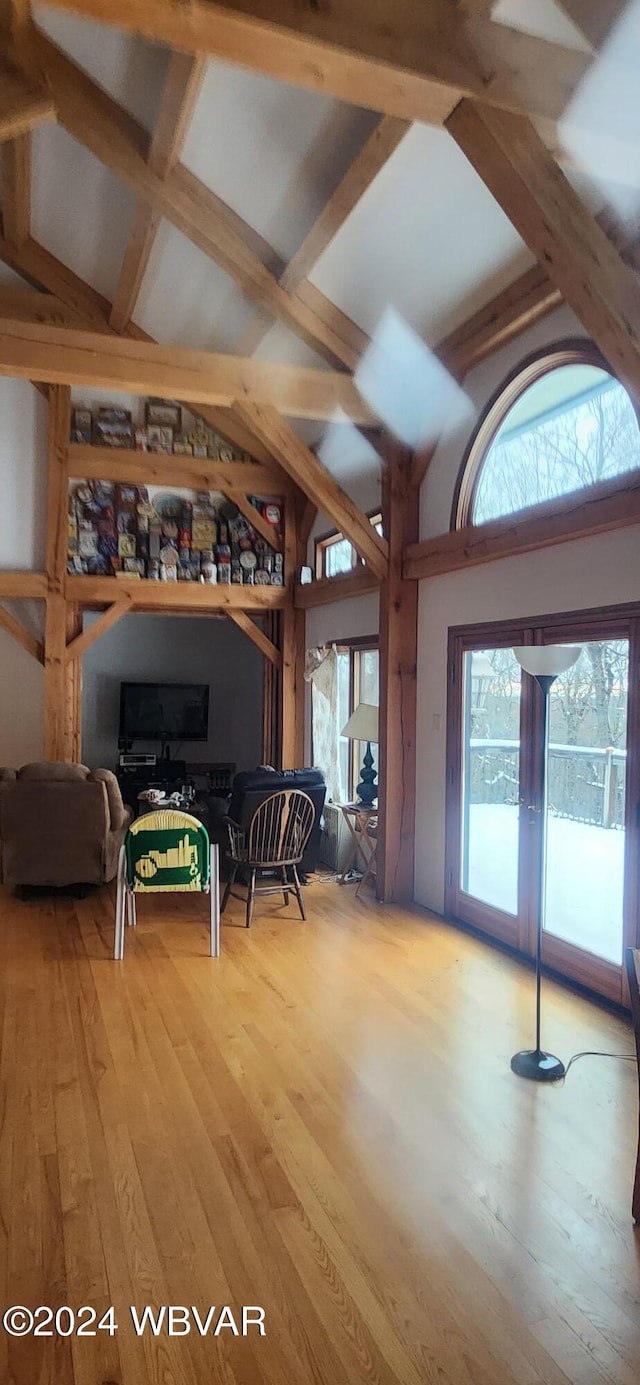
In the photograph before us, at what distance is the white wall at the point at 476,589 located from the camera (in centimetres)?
376

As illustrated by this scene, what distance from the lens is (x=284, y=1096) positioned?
292 cm

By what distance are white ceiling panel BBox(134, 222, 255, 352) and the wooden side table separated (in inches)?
151

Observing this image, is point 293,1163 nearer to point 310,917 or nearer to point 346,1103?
point 346,1103

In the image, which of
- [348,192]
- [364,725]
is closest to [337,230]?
[348,192]

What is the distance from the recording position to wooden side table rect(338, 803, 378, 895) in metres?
5.86

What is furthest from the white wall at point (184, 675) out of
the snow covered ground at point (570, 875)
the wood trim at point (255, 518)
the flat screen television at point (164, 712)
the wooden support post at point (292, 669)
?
the snow covered ground at point (570, 875)

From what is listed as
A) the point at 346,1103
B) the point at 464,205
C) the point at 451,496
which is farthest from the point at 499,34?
the point at 346,1103

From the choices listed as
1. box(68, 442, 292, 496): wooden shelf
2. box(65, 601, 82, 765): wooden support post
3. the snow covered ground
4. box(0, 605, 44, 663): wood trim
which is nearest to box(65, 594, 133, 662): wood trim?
box(65, 601, 82, 765): wooden support post

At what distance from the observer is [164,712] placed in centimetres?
955

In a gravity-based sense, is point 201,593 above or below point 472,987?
above

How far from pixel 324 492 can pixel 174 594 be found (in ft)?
7.52

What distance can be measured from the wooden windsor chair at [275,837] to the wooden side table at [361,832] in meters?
0.72

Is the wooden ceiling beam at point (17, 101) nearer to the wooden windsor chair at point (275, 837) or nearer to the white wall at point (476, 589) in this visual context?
the white wall at point (476, 589)

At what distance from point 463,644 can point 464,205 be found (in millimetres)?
2392
